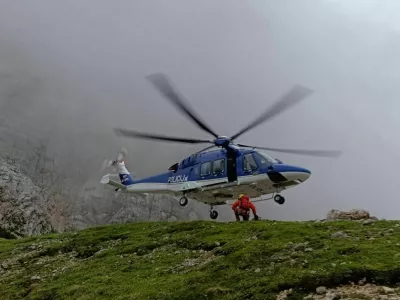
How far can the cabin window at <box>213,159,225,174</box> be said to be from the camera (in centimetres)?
3300

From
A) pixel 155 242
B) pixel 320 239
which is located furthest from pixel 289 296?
pixel 155 242

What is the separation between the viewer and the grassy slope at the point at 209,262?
1436cm

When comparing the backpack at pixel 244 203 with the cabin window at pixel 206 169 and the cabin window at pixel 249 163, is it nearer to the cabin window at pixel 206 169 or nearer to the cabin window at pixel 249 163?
the cabin window at pixel 249 163

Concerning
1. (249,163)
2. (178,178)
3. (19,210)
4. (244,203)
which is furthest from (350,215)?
(19,210)

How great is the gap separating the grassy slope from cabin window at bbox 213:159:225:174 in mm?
5239

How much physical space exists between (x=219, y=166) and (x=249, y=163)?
7.65 ft

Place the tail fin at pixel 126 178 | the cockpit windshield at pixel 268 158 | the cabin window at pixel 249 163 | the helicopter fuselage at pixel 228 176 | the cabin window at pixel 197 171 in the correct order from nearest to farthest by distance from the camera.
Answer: the helicopter fuselage at pixel 228 176 → the cockpit windshield at pixel 268 158 → the cabin window at pixel 249 163 → the cabin window at pixel 197 171 → the tail fin at pixel 126 178

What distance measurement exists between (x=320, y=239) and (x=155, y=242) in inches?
390

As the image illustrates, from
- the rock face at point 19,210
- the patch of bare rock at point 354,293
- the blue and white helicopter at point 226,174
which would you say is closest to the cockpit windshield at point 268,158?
the blue and white helicopter at point 226,174

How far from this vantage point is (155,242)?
25.2 meters

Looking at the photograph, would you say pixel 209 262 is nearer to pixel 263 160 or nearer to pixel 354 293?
pixel 354 293

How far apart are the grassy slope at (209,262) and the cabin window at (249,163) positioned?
5.14m

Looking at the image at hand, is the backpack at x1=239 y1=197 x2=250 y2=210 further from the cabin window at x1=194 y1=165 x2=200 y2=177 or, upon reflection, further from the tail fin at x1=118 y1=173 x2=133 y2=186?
the tail fin at x1=118 y1=173 x2=133 y2=186

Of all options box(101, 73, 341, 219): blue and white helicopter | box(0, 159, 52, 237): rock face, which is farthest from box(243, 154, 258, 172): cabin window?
box(0, 159, 52, 237): rock face
